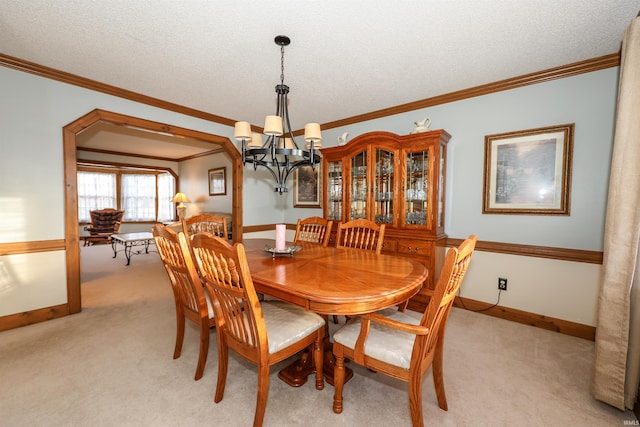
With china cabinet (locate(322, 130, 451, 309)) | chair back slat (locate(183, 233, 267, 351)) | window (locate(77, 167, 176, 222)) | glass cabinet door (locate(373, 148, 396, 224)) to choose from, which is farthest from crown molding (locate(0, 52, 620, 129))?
window (locate(77, 167, 176, 222))

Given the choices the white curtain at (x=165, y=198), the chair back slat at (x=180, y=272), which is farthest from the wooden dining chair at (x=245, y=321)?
the white curtain at (x=165, y=198)

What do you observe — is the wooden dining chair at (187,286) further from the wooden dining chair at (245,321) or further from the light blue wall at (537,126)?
the light blue wall at (537,126)

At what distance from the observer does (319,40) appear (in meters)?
2.04

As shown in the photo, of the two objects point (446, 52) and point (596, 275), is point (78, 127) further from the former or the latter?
point (596, 275)

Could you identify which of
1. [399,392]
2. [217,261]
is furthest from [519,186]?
[217,261]

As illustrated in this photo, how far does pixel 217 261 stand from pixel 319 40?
5.85ft

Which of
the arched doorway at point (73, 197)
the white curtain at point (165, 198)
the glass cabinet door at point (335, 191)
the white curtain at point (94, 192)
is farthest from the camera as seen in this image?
the white curtain at point (165, 198)

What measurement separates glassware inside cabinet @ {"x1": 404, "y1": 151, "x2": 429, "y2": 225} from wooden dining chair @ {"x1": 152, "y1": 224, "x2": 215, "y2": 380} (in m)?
2.23

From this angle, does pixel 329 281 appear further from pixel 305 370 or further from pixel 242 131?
pixel 242 131

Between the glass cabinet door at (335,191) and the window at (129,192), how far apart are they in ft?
20.9

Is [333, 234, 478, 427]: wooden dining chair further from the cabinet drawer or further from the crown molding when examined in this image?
the crown molding

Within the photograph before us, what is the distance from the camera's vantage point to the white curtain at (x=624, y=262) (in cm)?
144

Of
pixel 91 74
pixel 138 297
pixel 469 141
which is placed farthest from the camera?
pixel 138 297

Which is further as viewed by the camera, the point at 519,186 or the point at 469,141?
the point at 469,141
